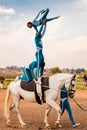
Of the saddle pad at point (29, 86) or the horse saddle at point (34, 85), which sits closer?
the horse saddle at point (34, 85)

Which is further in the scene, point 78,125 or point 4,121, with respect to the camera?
point 4,121

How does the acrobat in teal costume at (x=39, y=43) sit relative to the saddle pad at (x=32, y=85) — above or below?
above

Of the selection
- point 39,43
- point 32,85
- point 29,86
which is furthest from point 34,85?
point 39,43

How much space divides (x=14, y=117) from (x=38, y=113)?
1.90m

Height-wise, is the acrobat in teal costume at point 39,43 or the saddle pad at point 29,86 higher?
the acrobat in teal costume at point 39,43

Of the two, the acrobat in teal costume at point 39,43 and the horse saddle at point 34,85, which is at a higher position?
the acrobat in teal costume at point 39,43

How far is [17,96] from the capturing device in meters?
14.2

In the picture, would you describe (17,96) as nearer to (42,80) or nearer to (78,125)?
(42,80)

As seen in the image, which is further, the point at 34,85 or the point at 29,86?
the point at 29,86

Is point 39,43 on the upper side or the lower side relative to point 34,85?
upper

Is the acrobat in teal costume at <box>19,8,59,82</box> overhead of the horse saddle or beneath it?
overhead

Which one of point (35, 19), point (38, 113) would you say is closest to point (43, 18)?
point (35, 19)

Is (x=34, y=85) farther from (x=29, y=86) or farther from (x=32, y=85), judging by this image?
(x=29, y=86)

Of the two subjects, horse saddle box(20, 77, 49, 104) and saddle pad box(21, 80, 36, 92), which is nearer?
horse saddle box(20, 77, 49, 104)
